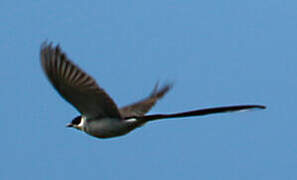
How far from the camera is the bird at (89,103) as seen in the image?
3652 millimetres

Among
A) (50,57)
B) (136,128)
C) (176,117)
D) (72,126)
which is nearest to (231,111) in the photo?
(176,117)

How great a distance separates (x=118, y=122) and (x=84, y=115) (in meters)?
0.25

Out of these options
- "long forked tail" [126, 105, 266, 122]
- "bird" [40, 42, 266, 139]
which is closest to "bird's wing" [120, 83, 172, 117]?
"bird" [40, 42, 266, 139]

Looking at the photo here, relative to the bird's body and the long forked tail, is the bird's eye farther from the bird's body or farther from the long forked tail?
the long forked tail

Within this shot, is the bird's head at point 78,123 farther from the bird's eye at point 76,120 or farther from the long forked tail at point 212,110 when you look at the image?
the long forked tail at point 212,110

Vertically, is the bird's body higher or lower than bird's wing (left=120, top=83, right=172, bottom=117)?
lower

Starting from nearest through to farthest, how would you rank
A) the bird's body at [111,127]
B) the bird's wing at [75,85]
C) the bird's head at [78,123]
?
the bird's wing at [75,85] → the bird's body at [111,127] → the bird's head at [78,123]

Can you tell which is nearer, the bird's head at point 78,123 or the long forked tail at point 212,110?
the long forked tail at point 212,110

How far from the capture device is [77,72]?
3703 millimetres

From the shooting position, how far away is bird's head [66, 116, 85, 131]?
4343mm

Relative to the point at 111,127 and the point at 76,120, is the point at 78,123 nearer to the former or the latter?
the point at 76,120

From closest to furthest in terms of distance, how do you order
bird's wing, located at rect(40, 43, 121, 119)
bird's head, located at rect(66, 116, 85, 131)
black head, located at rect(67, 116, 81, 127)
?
1. bird's wing, located at rect(40, 43, 121, 119)
2. bird's head, located at rect(66, 116, 85, 131)
3. black head, located at rect(67, 116, 81, 127)

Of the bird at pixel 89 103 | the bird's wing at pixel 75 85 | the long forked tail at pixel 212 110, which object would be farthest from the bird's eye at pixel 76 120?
the long forked tail at pixel 212 110

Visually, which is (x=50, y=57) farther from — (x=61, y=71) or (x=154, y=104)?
(x=154, y=104)
